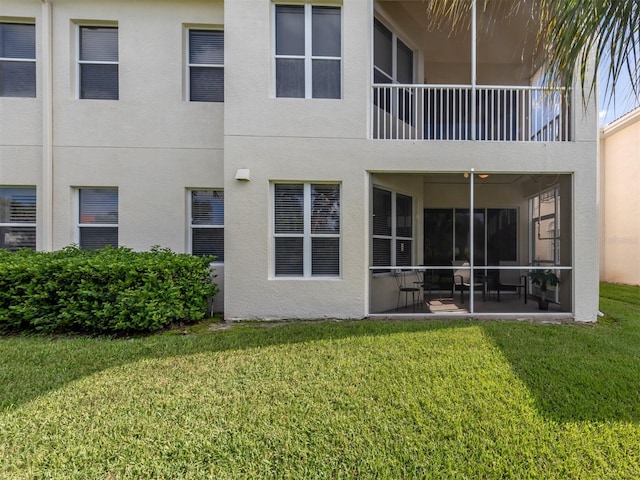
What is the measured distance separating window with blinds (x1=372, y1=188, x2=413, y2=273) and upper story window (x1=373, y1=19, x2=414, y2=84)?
269 centimetres

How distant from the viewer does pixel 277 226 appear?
259 inches

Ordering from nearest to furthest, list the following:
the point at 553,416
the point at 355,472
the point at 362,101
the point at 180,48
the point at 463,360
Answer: the point at 355,472 → the point at 553,416 → the point at 463,360 → the point at 362,101 → the point at 180,48

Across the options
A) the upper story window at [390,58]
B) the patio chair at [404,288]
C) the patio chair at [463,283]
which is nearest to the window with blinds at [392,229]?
the patio chair at [404,288]

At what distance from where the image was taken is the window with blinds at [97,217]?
23.6 feet

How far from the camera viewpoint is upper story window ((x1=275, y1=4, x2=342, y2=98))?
6.51 meters

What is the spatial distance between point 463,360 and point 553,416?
128 centimetres

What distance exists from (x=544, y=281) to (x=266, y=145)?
6751mm

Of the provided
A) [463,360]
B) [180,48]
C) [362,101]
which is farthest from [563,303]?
[180,48]

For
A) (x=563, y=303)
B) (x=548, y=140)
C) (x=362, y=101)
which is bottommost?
(x=563, y=303)

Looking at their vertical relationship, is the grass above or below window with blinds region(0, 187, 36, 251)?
below

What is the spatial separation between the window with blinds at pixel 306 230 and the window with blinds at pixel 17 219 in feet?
17.9

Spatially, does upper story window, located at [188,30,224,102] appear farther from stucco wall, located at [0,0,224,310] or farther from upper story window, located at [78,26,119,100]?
upper story window, located at [78,26,119,100]

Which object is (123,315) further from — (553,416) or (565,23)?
(565,23)

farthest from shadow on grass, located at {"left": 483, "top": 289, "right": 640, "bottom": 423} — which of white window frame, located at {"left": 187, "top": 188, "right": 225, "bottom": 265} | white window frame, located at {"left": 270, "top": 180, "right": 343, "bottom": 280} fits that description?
white window frame, located at {"left": 187, "top": 188, "right": 225, "bottom": 265}
